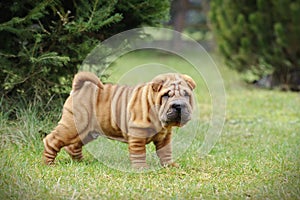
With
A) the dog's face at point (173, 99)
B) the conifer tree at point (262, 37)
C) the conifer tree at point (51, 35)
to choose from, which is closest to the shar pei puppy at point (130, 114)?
the dog's face at point (173, 99)

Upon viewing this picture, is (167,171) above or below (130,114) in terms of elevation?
below

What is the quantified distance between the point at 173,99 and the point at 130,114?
0.41 m

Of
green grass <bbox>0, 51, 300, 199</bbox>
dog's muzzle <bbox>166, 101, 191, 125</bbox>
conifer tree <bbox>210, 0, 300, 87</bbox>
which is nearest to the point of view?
green grass <bbox>0, 51, 300, 199</bbox>

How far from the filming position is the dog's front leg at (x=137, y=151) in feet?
15.0

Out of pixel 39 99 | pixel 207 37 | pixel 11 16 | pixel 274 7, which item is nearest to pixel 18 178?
pixel 39 99

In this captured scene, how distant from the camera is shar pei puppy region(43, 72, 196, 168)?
443cm

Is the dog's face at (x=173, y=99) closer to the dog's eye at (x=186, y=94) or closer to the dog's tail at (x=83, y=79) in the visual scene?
the dog's eye at (x=186, y=94)

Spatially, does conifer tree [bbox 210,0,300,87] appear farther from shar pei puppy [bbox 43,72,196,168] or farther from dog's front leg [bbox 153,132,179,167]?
shar pei puppy [bbox 43,72,196,168]

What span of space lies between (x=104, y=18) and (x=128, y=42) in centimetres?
57

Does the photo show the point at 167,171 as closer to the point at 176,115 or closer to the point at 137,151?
the point at 137,151

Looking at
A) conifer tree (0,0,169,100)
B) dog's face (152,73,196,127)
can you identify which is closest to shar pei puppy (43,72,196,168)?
dog's face (152,73,196,127)

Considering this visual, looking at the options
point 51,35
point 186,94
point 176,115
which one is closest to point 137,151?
point 176,115

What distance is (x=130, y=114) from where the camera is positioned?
4.60 meters

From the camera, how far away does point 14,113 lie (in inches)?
236
